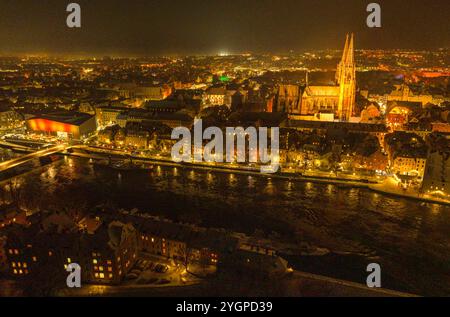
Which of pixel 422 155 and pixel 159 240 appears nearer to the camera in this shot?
pixel 159 240

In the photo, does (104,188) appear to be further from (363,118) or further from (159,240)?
(363,118)

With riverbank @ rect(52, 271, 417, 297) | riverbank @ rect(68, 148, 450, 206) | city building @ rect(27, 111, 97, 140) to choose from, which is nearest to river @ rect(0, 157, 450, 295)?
riverbank @ rect(68, 148, 450, 206)

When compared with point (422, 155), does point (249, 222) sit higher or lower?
lower

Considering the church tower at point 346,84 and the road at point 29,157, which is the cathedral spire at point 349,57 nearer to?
the church tower at point 346,84

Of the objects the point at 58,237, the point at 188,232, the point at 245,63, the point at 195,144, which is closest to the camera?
the point at 58,237

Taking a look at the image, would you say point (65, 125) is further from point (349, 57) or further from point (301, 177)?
point (349, 57)

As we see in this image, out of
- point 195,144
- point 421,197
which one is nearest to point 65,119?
point 195,144

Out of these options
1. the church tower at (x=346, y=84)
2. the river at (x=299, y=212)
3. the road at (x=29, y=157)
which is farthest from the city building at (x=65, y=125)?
the church tower at (x=346, y=84)

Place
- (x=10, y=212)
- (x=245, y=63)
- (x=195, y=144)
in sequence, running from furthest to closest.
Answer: (x=245, y=63), (x=195, y=144), (x=10, y=212)

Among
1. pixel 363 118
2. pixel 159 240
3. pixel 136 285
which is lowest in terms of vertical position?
pixel 136 285
